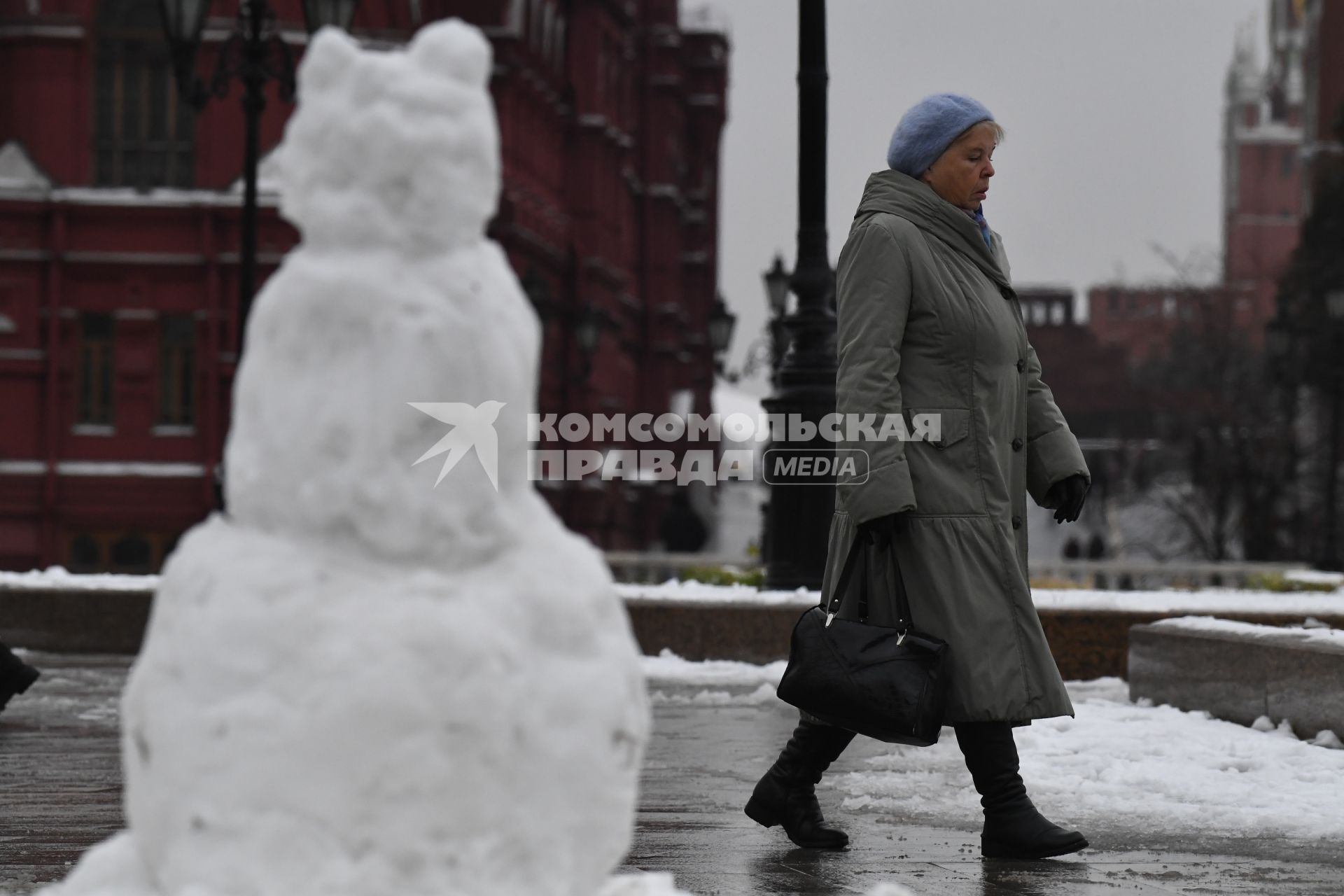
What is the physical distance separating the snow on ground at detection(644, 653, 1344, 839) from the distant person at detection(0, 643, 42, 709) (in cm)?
400

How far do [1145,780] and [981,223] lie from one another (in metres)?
2.33

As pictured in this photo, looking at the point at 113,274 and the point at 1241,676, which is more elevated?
the point at 113,274

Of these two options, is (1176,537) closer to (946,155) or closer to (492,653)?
(946,155)

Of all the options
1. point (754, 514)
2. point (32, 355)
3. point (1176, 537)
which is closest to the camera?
point (32, 355)

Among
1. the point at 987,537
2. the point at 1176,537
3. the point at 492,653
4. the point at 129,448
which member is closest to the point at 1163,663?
the point at 987,537

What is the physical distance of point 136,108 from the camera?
101 ft

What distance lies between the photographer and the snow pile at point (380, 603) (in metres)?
3.11

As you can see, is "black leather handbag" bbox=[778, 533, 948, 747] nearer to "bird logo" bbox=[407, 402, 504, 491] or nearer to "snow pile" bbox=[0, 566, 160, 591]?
"bird logo" bbox=[407, 402, 504, 491]

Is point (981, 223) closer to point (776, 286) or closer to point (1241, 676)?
point (1241, 676)

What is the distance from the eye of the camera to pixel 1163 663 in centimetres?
1027

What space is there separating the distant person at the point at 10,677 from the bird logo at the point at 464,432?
7133mm

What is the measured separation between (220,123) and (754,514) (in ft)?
105

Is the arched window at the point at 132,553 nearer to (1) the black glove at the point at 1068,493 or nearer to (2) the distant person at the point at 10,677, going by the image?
(2) the distant person at the point at 10,677

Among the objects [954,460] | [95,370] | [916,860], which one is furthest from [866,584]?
[95,370]
